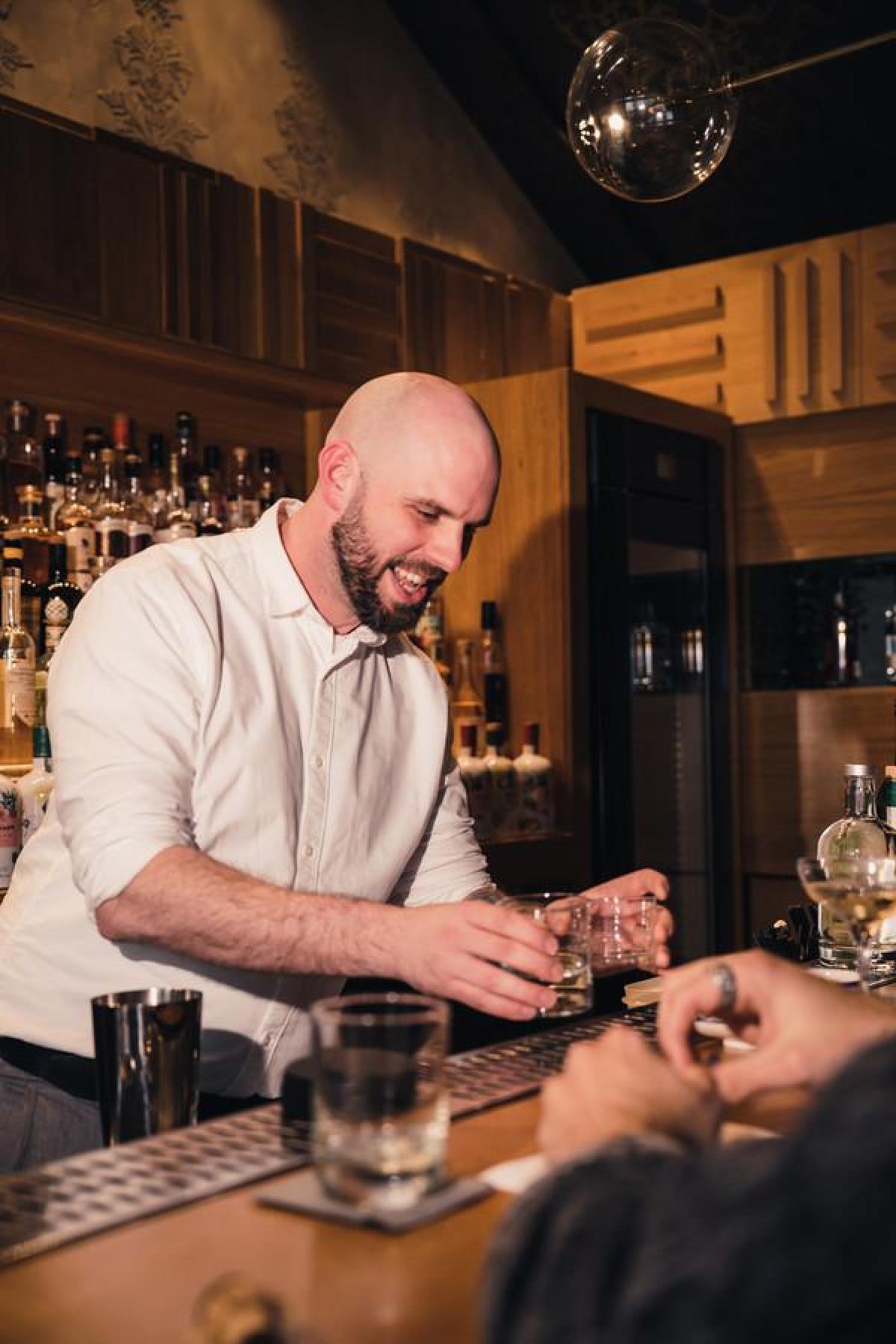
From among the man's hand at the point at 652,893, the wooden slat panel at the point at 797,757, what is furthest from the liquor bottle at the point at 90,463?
the wooden slat panel at the point at 797,757

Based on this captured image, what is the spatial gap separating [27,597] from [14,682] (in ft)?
0.87

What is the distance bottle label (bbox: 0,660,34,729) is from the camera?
9.23 feet

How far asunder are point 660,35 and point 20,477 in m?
1.51

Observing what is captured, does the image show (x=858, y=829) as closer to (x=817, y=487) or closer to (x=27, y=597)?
(x=27, y=597)

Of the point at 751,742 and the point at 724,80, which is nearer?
the point at 724,80

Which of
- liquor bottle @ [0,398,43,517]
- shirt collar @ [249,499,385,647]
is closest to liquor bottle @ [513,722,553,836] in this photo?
liquor bottle @ [0,398,43,517]

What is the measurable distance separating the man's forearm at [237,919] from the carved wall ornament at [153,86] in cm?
257

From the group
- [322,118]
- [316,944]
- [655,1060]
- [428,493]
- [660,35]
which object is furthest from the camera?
[322,118]

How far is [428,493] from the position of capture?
1.85 metres

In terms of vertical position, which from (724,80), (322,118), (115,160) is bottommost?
(724,80)

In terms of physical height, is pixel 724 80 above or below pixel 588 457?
above

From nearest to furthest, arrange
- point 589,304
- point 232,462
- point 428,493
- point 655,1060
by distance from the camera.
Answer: point 655,1060
point 428,493
point 232,462
point 589,304

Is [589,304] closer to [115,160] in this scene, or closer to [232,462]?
[232,462]

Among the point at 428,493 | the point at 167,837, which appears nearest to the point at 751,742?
the point at 428,493
